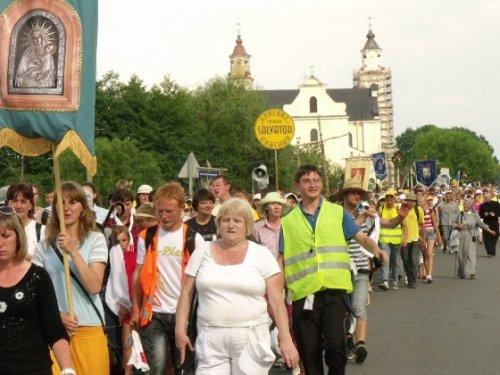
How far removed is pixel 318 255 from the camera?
9617 mm

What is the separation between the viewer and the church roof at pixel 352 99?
184125 millimetres

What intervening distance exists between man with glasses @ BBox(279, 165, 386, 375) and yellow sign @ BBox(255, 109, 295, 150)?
35.2 ft

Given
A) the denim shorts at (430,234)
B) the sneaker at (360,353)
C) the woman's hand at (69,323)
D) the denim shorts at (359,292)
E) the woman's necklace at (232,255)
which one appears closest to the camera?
the woman's hand at (69,323)

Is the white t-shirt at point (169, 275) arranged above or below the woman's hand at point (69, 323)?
above

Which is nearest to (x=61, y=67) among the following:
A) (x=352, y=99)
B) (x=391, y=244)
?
(x=391, y=244)

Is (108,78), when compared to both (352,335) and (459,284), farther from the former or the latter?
(352,335)

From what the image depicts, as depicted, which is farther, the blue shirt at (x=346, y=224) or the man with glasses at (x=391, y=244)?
the man with glasses at (x=391, y=244)

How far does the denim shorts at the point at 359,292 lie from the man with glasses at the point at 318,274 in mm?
3516

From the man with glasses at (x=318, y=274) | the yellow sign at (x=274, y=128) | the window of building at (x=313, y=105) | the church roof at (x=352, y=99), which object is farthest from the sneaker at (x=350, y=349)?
the church roof at (x=352, y=99)

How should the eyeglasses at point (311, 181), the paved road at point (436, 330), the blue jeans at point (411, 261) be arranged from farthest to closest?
1. the blue jeans at point (411, 261)
2. the paved road at point (436, 330)
3. the eyeglasses at point (311, 181)

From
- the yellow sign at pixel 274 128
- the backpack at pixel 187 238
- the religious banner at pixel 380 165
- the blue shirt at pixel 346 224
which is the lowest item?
the backpack at pixel 187 238

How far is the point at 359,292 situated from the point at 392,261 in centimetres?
1016

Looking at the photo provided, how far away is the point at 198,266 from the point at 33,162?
69733 millimetres

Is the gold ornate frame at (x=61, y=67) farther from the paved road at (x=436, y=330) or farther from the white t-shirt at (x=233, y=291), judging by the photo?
the paved road at (x=436, y=330)
